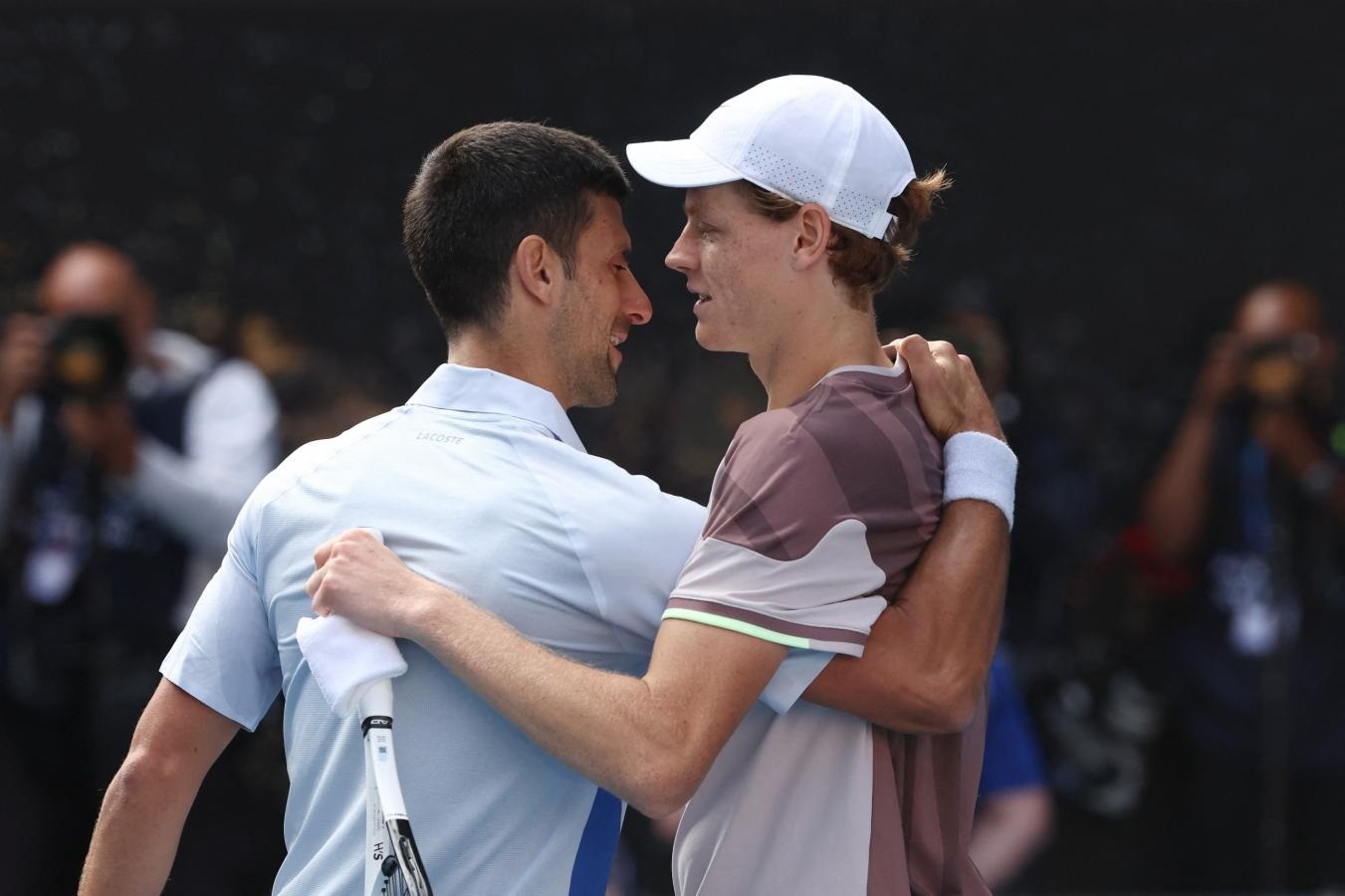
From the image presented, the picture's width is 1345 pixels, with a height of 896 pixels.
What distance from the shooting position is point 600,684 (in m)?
1.72

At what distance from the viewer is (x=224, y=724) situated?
2.00m

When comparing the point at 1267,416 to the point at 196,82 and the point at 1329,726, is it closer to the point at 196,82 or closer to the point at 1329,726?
the point at 1329,726

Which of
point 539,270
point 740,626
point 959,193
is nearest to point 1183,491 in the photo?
point 959,193

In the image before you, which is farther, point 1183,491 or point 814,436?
point 1183,491

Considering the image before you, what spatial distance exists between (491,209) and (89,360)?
275cm

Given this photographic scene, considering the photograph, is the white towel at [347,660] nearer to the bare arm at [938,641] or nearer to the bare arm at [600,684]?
the bare arm at [600,684]

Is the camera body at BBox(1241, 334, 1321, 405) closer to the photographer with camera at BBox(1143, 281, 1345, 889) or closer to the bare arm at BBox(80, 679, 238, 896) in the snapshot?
the photographer with camera at BBox(1143, 281, 1345, 889)

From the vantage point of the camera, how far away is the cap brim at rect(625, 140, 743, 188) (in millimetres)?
1922

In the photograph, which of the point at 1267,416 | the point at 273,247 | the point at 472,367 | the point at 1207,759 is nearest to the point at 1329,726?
the point at 1207,759

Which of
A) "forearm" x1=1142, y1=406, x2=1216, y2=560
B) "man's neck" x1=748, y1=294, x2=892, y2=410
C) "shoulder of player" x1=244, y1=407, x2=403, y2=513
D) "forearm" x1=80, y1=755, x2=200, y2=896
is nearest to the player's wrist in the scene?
"man's neck" x1=748, y1=294, x2=892, y2=410

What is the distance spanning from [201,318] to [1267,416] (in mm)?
2675

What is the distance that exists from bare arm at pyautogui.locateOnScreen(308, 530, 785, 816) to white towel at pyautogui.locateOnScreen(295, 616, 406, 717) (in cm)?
2

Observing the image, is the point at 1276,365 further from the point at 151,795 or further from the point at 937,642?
the point at 151,795

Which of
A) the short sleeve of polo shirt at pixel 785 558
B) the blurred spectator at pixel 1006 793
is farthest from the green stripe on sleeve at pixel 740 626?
the blurred spectator at pixel 1006 793
